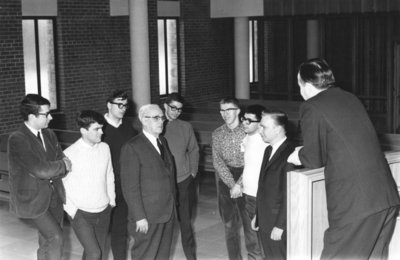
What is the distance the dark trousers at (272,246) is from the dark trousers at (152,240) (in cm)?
79

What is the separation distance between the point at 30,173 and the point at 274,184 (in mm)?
1842

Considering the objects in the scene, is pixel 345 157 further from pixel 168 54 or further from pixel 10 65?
pixel 168 54

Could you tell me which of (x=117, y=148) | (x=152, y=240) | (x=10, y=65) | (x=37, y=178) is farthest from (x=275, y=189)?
(x=10, y=65)

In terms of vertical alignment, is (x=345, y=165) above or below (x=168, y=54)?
below

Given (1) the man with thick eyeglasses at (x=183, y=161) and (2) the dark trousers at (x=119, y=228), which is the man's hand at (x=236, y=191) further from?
(2) the dark trousers at (x=119, y=228)

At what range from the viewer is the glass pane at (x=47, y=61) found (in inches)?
529

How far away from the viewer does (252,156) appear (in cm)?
522

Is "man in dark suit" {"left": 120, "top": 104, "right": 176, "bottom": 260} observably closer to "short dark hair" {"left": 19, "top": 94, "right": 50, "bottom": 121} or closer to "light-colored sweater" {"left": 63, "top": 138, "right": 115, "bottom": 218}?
"light-colored sweater" {"left": 63, "top": 138, "right": 115, "bottom": 218}

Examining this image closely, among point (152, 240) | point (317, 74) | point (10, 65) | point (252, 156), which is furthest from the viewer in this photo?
point (10, 65)

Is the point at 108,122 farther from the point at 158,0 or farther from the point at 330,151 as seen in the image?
the point at 158,0

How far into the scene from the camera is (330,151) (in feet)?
10.5

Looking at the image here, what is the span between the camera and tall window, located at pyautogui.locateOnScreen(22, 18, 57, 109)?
1311cm

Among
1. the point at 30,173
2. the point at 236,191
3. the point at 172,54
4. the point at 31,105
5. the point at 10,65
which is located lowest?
the point at 236,191

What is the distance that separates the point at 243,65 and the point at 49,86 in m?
5.53
